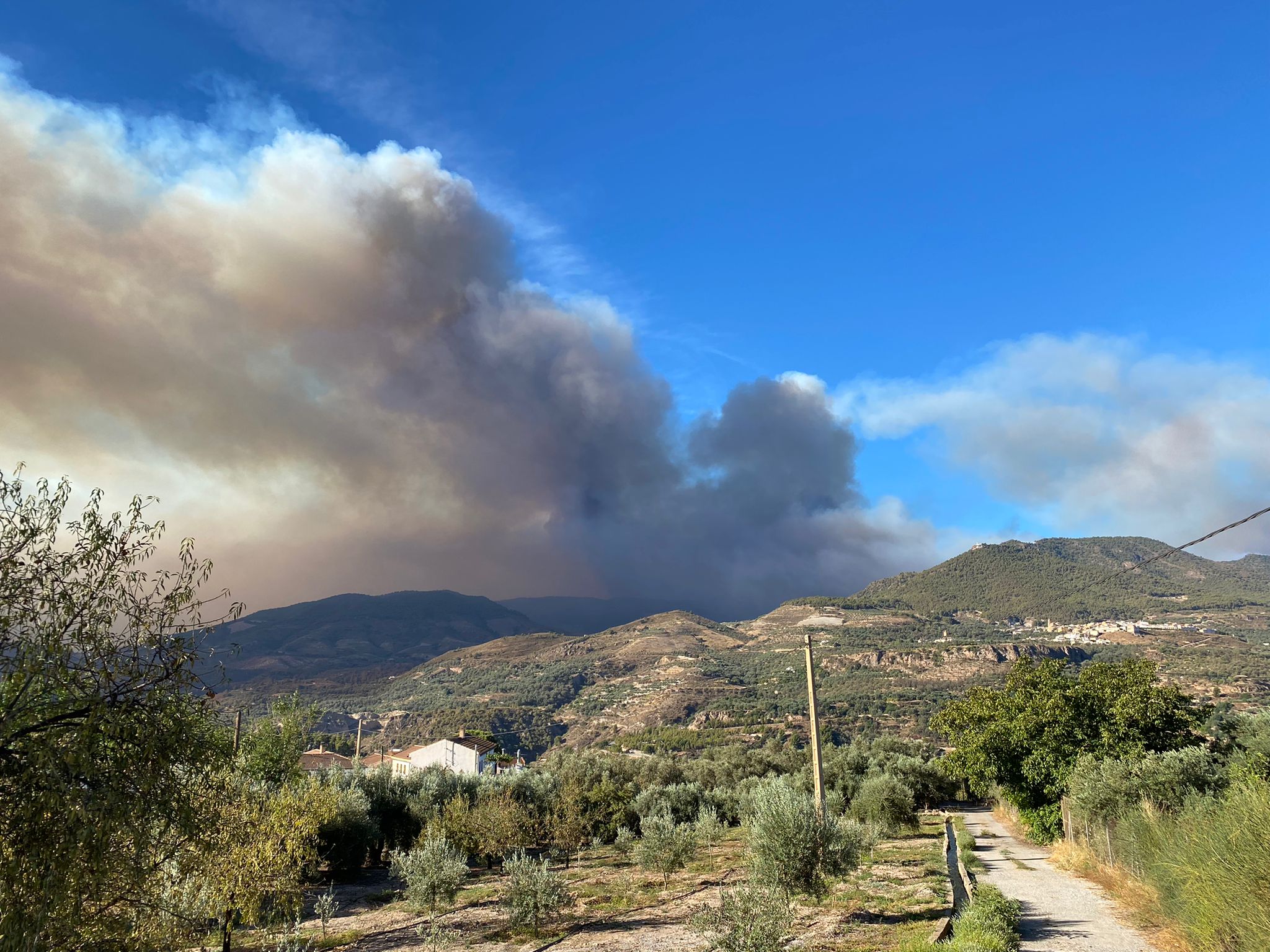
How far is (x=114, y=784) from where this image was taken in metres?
6.81

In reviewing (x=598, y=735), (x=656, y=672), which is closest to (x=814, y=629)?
(x=656, y=672)

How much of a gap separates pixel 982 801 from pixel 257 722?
62.5 metres

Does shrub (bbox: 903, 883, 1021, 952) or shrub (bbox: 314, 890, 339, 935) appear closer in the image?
shrub (bbox: 903, 883, 1021, 952)

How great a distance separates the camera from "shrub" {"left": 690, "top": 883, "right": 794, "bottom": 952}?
1063 cm

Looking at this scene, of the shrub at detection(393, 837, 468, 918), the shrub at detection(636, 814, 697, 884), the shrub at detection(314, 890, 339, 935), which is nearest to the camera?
the shrub at detection(314, 890, 339, 935)

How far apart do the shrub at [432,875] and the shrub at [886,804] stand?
1037 inches

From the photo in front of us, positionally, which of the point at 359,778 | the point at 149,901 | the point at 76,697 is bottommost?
the point at 359,778

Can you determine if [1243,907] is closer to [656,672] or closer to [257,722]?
[257,722]

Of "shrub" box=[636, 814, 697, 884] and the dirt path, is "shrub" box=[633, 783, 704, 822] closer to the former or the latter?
"shrub" box=[636, 814, 697, 884]

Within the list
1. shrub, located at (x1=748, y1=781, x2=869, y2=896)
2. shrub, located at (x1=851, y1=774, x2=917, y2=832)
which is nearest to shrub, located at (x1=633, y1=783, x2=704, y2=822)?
shrub, located at (x1=851, y1=774, x2=917, y2=832)

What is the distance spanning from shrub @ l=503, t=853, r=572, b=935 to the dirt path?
10.9 metres

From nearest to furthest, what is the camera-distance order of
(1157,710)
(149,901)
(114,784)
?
(114,784) < (149,901) < (1157,710)

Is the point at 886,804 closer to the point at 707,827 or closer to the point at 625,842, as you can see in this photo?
the point at 707,827

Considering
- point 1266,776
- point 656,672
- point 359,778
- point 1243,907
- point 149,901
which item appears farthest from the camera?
point 656,672
